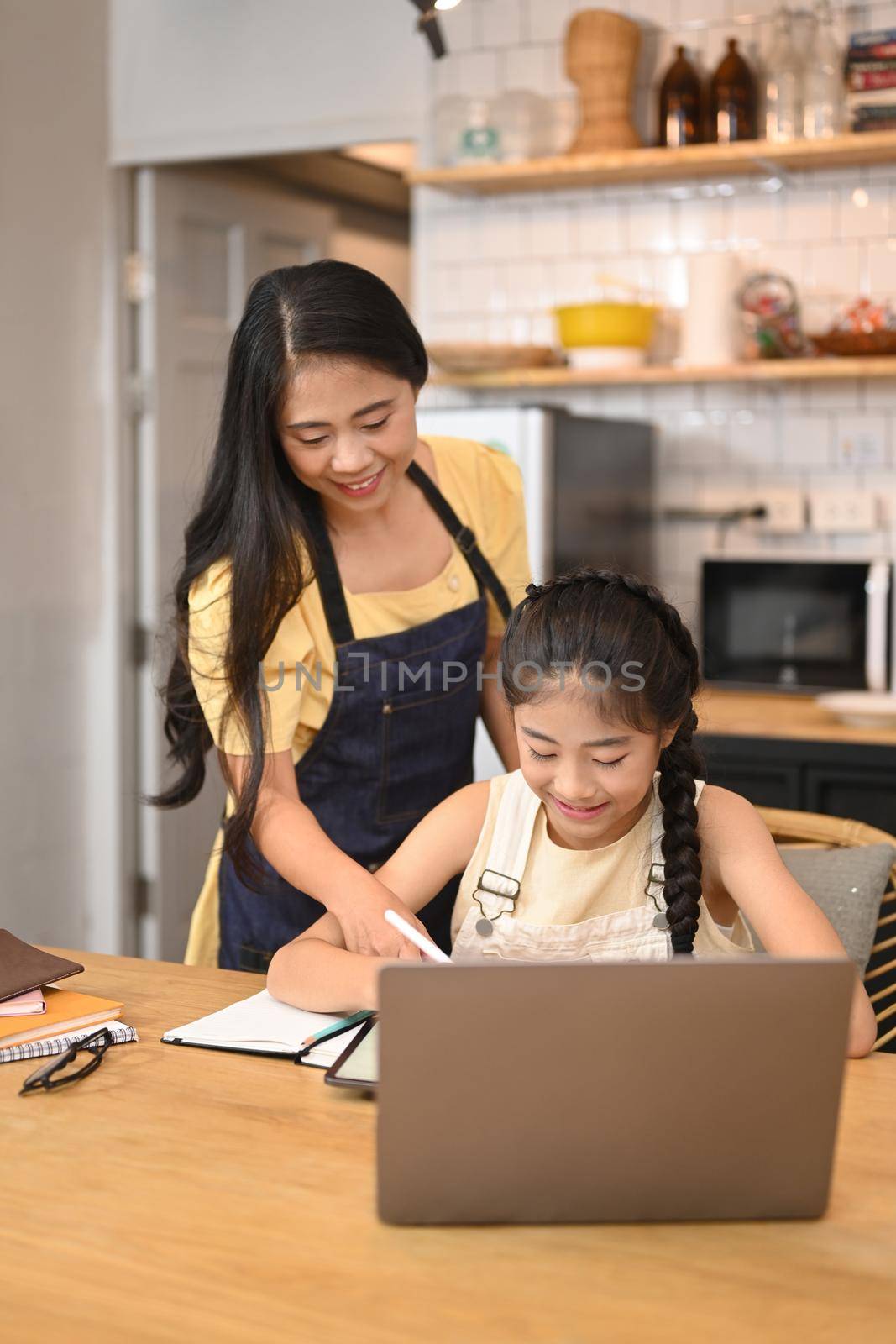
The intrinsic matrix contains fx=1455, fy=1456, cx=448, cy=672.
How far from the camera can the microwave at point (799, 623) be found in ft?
11.2

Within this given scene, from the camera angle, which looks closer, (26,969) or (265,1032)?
(265,1032)

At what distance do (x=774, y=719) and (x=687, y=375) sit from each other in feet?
2.89

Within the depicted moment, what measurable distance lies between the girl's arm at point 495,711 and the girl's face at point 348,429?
0.38 m

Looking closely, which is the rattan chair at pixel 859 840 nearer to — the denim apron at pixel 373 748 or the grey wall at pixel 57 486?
the denim apron at pixel 373 748

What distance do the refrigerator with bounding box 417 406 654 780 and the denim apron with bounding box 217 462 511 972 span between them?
1.05 m

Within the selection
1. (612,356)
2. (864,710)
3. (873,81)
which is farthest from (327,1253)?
(873,81)

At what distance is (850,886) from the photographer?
1.83 meters

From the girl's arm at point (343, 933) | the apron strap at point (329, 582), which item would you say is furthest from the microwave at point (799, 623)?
the girl's arm at point (343, 933)

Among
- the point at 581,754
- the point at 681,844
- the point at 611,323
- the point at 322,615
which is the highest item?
the point at 611,323

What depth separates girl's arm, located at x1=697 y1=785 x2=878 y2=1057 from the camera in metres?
1.43

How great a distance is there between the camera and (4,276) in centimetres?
371

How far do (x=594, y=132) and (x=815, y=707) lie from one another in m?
1.49

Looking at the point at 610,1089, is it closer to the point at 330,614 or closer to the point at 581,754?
the point at 581,754

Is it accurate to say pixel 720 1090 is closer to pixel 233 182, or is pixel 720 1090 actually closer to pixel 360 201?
pixel 233 182
